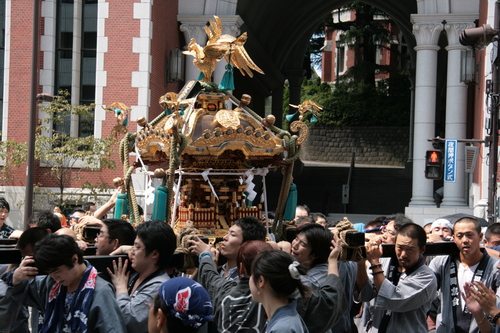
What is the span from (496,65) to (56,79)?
12.1m

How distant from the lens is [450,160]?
20656 millimetres

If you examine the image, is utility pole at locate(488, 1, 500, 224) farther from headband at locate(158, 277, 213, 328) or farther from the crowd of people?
headband at locate(158, 277, 213, 328)

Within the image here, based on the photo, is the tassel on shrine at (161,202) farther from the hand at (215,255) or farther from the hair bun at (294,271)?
the hair bun at (294,271)

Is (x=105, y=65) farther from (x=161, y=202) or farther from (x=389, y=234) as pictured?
(x=389, y=234)

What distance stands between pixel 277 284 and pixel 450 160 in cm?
1711

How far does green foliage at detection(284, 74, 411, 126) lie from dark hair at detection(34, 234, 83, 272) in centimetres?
3929

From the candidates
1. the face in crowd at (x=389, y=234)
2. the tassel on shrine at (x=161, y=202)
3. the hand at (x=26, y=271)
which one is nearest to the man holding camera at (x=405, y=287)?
the face in crowd at (x=389, y=234)

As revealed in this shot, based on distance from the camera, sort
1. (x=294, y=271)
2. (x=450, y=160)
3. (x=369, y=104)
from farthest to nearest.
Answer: (x=369, y=104)
(x=450, y=160)
(x=294, y=271)

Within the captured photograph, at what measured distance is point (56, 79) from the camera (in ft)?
71.6

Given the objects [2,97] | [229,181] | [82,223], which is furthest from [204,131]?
[2,97]

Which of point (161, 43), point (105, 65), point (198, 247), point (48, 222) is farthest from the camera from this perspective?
point (161, 43)

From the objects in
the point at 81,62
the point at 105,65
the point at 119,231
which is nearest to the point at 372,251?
the point at 119,231

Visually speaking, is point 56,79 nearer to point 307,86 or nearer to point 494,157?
point 494,157

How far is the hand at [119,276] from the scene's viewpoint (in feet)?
17.1
